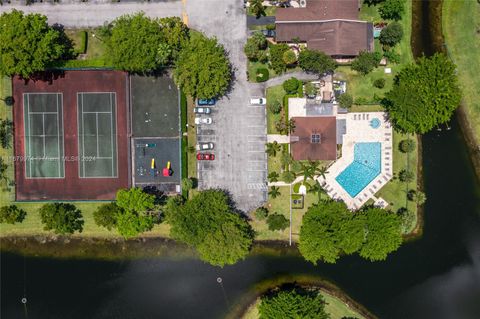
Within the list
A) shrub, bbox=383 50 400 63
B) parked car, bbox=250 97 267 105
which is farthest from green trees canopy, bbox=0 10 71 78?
shrub, bbox=383 50 400 63

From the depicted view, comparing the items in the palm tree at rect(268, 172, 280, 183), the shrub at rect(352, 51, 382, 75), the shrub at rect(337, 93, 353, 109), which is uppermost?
the shrub at rect(352, 51, 382, 75)

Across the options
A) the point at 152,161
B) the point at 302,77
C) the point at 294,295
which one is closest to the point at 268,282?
the point at 294,295

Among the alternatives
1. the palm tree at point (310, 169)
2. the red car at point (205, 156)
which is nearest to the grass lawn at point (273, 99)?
the palm tree at point (310, 169)

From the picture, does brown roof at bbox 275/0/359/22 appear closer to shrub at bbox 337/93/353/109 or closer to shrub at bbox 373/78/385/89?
shrub at bbox 373/78/385/89

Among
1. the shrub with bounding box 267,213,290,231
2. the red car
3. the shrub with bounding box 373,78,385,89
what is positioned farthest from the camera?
the red car

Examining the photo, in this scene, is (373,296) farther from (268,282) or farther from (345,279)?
(268,282)
